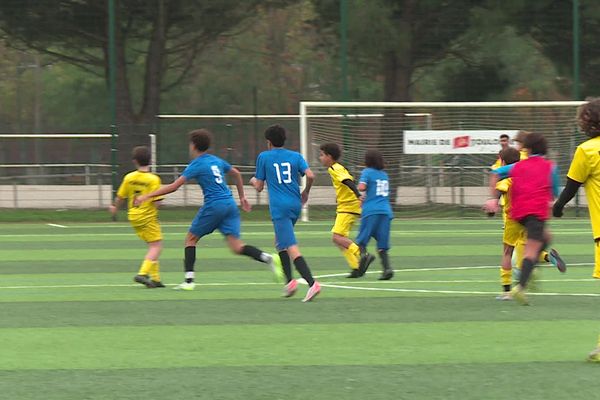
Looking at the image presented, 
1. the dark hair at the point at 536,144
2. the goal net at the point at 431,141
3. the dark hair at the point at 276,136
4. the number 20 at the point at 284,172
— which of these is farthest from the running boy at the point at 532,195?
the goal net at the point at 431,141

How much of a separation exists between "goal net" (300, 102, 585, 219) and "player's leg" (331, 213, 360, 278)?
10.8m

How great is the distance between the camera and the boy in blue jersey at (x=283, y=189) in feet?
38.0

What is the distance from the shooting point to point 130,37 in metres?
27.8

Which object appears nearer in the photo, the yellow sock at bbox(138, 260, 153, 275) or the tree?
the yellow sock at bbox(138, 260, 153, 275)

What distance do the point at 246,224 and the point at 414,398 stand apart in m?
17.2

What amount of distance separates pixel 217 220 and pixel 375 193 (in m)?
2.66

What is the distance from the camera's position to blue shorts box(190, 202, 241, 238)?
12266mm

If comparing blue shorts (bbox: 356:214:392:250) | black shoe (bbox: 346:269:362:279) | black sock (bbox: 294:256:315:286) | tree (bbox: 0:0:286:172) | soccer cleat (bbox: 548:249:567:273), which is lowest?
black shoe (bbox: 346:269:362:279)

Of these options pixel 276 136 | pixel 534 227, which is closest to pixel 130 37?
pixel 276 136

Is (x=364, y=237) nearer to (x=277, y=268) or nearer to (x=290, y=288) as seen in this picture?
(x=277, y=268)

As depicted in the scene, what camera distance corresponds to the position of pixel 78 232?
2181 cm

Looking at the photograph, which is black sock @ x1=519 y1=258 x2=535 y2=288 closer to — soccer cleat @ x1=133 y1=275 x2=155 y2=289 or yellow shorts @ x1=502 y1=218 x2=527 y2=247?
yellow shorts @ x1=502 y1=218 x2=527 y2=247

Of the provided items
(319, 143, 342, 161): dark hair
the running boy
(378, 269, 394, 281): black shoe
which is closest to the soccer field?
(378, 269, 394, 281): black shoe

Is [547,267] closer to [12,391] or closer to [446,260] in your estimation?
[446,260]
